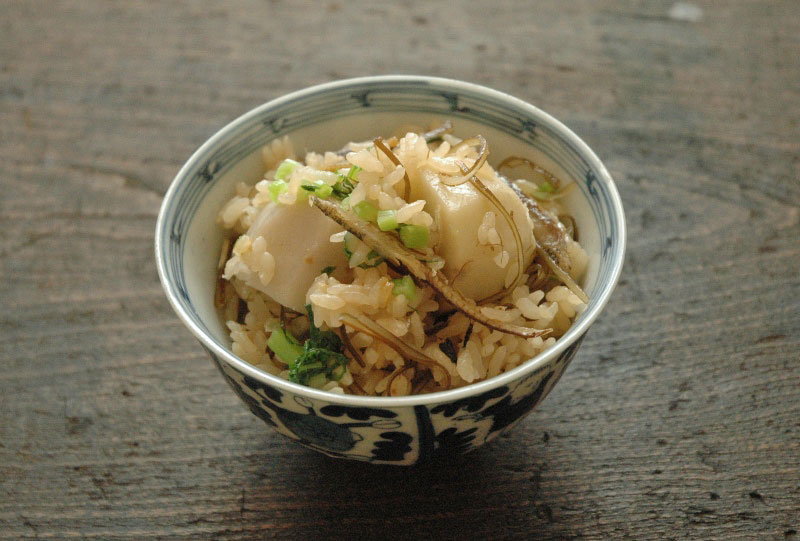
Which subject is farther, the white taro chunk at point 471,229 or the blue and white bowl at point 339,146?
the white taro chunk at point 471,229

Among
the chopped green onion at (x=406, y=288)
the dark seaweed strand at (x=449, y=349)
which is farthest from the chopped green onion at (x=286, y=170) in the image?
the dark seaweed strand at (x=449, y=349)

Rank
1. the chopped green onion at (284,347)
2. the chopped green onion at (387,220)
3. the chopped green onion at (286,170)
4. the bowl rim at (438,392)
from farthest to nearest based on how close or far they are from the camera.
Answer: the chopped green onion at (286,170)
the chopped green onion at (284,347)
the chopped green onion at (387,220)
the bowl rim at (438,392)

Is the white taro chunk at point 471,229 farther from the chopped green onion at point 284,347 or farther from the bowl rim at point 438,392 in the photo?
the chopped green onion at point 284,347

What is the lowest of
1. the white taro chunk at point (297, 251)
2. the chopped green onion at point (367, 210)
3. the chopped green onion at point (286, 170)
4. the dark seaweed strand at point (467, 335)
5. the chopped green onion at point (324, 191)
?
the dark seaweed strand at point (467, 335)

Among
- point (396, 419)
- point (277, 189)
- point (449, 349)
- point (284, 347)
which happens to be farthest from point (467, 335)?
point (277, 189)

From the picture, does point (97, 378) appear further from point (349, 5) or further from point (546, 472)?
point (349, 5)

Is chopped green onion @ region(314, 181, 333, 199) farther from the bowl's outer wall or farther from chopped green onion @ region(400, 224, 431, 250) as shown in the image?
the bowl's outer wall
